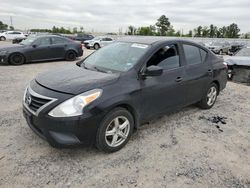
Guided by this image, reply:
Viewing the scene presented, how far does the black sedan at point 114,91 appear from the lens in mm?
3023

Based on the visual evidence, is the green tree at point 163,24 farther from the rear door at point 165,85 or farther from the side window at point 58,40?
the rear door at point 165,85

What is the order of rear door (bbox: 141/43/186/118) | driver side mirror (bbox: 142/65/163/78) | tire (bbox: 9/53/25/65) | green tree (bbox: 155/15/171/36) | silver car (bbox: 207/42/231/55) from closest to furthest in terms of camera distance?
1. driver side mirror (bbox: 142/65/163/78)
2. rear door (bbox: 141/43/186/118)
3. tire (bbox: 9/53/25/65)
4. silver car (bbox: 207/42/231/55)
5. green tree (bbox: 155/15/171/36)

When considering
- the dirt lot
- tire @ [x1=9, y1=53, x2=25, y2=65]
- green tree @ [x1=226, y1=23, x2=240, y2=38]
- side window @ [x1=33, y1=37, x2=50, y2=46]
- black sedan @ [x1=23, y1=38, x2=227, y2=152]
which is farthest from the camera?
green tree @ [x1=226, y1=23, x2=240, y2=38]

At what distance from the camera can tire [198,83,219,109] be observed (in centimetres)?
Result: 528

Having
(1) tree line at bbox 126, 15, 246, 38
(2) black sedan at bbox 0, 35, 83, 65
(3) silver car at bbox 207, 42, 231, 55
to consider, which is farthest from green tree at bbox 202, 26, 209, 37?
(2) black sedan at bbox 0, 35, 83, 65

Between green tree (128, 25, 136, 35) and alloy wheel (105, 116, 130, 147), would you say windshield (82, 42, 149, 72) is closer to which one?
alloy wheel (105, 116, 130, 147)

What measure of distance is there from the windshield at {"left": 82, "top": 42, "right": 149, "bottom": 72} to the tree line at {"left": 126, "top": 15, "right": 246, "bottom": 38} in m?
59.5

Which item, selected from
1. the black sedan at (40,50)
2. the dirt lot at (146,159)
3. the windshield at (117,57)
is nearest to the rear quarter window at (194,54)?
the windshield at (117,57)

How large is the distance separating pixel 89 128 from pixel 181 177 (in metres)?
1.29

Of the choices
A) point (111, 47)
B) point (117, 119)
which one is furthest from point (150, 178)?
point (111, 47)

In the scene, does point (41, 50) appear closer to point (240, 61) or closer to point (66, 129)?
point (240, 61)

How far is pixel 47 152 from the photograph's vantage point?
3408 mm

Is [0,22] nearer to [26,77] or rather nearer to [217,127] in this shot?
[26,77]

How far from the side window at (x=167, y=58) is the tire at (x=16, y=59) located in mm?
8518
